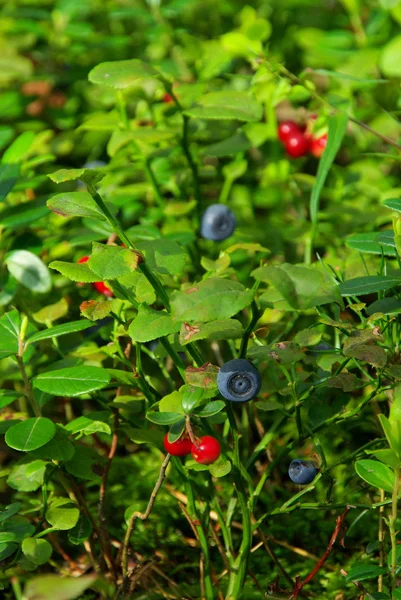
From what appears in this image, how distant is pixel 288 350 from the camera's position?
112 cm

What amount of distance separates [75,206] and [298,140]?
1.17m

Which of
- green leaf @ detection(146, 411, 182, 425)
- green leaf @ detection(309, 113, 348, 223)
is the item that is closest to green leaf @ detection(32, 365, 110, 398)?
green leaf @ detection(146, 411, 182, 425)

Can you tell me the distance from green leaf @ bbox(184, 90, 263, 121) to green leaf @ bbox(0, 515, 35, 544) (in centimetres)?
85

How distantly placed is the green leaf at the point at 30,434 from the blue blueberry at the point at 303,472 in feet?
1.26

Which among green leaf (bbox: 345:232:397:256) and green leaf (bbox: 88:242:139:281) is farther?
green leaf (bbox: 345:232:397:256)

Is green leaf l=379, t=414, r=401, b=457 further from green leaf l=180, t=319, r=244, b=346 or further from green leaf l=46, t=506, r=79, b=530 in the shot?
green leaf l=46, t=506, r=79, b=530

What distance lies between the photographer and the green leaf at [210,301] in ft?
3.02

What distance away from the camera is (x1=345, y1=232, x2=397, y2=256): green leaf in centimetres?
133

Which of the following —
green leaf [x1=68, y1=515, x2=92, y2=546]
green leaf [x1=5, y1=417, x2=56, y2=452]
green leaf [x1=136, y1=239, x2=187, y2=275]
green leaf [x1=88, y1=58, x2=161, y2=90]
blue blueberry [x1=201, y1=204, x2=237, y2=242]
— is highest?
green leaf [x1=88, y1=58, x2=161, y2=90]

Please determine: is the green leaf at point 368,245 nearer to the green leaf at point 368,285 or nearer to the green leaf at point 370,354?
the green leaf at point 368,285

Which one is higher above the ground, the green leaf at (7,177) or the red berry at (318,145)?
the green leaf at (7,177)

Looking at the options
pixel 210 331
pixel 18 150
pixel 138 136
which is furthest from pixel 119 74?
pixel 210 331

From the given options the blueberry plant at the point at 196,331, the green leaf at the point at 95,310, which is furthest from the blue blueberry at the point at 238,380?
the green leaf at the point at 95,310

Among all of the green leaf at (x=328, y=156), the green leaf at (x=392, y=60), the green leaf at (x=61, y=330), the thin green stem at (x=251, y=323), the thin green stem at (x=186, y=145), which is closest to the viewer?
the thin green stem at (x=251, y=323)
